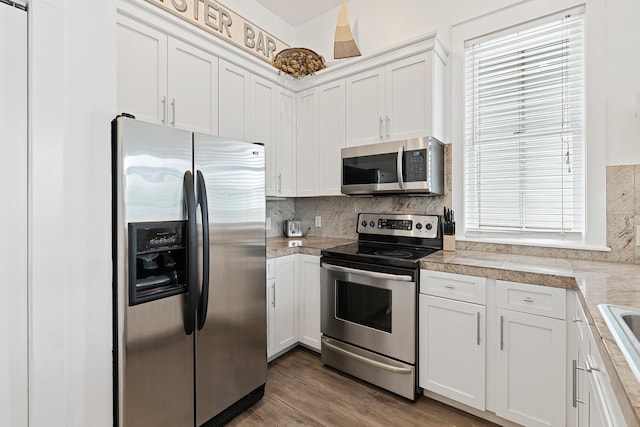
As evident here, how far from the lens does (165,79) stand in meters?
2.12

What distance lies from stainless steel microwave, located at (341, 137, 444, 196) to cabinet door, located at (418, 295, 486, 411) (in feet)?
2.74

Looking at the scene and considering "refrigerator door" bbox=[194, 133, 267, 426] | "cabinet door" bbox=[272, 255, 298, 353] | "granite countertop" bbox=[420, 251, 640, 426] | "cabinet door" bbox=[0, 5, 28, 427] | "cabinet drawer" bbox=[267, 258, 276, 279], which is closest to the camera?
"granite countertop" bbox=[420, 251, 640, 426]

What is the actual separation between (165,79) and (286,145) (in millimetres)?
1252

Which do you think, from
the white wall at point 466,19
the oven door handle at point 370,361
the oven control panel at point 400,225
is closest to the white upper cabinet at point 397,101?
the white wall at point 466,19

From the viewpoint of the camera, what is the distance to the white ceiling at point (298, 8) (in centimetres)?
311

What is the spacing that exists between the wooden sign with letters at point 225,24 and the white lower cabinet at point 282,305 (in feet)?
6.39

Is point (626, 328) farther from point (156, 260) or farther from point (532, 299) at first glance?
point (156, 260)

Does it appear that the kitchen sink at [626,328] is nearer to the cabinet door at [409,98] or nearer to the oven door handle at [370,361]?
the oven door handle at [370,361]

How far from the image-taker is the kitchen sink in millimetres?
727

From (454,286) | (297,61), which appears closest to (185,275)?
(454,286)

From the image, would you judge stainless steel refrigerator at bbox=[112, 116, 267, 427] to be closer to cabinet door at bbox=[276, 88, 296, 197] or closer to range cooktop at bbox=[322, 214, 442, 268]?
range cooktop at bbox=[322, 214, 442, 268]

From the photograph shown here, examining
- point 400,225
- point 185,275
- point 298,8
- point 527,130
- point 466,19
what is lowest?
point 185,275

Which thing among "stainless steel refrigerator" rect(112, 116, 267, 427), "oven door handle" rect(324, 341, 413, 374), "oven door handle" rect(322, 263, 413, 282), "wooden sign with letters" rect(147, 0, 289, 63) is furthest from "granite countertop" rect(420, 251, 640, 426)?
"wooden sign with letters" rect(147, 0, 289, 63)

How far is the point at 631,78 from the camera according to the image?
186 centimetres
